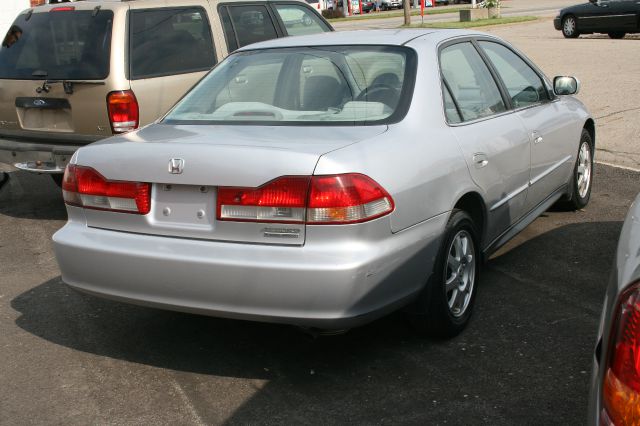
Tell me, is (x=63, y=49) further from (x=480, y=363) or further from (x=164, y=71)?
(x=480, y=363)

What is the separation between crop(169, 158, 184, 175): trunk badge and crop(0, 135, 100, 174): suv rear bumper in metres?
3.38

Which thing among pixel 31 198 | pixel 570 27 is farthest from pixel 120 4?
pixel 570 27

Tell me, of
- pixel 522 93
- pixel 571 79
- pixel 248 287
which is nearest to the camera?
pixel 248 287

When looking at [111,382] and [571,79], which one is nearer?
[111,382]

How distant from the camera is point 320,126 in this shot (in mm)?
4594

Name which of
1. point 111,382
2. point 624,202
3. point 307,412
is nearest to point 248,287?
point 307,412

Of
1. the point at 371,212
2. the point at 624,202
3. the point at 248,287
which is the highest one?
the point at 371,212

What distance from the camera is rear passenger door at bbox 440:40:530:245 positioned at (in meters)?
5.02

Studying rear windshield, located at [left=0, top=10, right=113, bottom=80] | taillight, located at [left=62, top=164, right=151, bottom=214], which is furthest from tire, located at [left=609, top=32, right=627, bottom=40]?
taillight, located at [left=62, top=164, right=151, bottom=214]

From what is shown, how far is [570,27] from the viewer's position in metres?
26.0

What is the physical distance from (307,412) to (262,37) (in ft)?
18.3

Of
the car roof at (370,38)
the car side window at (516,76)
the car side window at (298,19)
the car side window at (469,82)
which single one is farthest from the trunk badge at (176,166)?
the car side window at (298,19)

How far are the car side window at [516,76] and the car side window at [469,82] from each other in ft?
0.72

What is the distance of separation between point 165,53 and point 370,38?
116 inches
